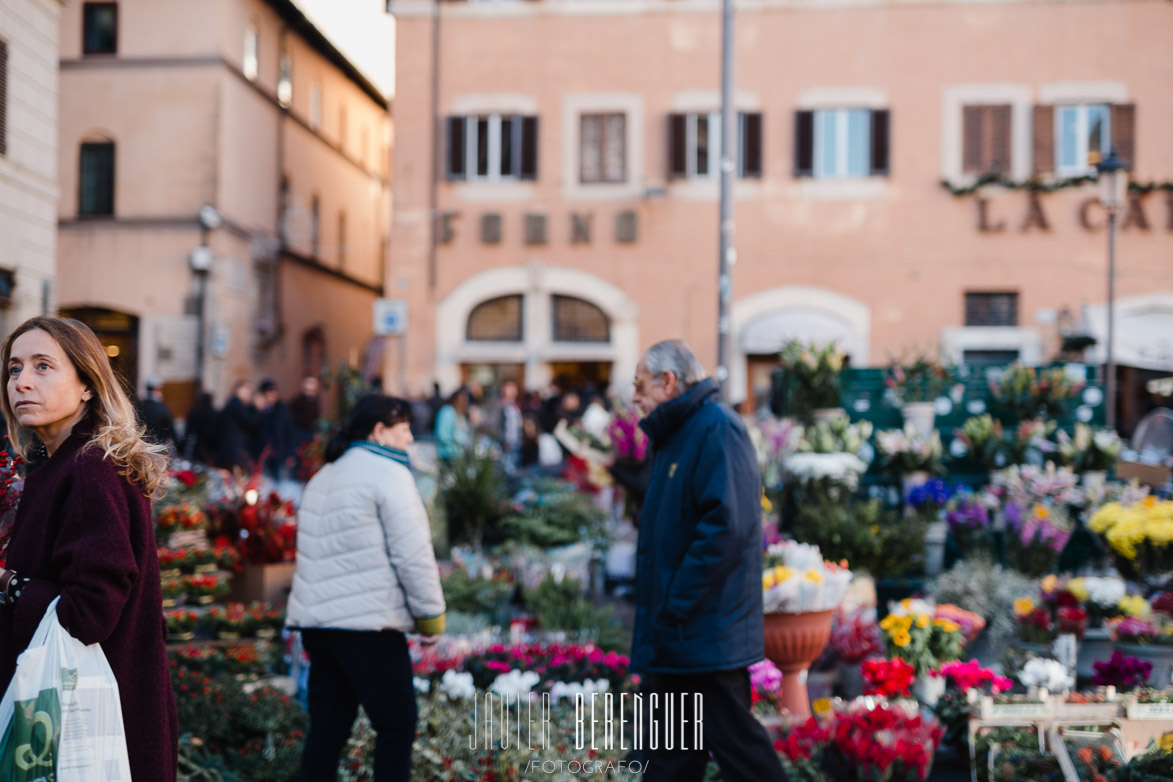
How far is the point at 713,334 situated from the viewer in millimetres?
20203

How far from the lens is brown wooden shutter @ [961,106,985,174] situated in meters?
19.8

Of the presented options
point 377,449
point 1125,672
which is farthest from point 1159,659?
point 377,449

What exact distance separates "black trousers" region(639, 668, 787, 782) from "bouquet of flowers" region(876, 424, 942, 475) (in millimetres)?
6247

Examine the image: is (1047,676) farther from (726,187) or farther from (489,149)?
(489,149)

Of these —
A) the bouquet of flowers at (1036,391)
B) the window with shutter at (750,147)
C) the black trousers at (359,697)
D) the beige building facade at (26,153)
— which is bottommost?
the black trousers at (359,697)

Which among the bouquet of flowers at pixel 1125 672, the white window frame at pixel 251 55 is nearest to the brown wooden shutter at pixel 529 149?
the white window frame at pixel 251 55

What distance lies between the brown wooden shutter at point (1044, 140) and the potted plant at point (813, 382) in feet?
36.9

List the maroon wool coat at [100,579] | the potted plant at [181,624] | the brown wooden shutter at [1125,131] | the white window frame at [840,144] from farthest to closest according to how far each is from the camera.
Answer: the white window frame at [840,144]
the brown wooden shutter at [1125,131]
the potted plant at [181,624]
the maroon wool coat at [100,579]

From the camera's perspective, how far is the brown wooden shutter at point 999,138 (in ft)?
64.5

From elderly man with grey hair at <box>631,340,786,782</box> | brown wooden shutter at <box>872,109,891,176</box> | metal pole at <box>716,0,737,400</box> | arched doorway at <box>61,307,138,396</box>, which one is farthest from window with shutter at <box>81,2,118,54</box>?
elderly man with grey hair at <box>631,340,786,782</box>

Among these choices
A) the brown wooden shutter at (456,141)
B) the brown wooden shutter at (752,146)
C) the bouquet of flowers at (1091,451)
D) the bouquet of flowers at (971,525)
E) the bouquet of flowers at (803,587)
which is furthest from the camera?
the brown wooden shutter at (456,141)

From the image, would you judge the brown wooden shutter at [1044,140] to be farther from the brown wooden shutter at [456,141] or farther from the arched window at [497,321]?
the brown wooden shutter at [456,141]

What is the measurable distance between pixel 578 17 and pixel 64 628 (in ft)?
63.5

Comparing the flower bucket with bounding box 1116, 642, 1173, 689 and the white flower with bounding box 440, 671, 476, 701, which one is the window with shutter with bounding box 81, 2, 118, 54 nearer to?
the white flower with bounding box 440, 671, 476, 701
